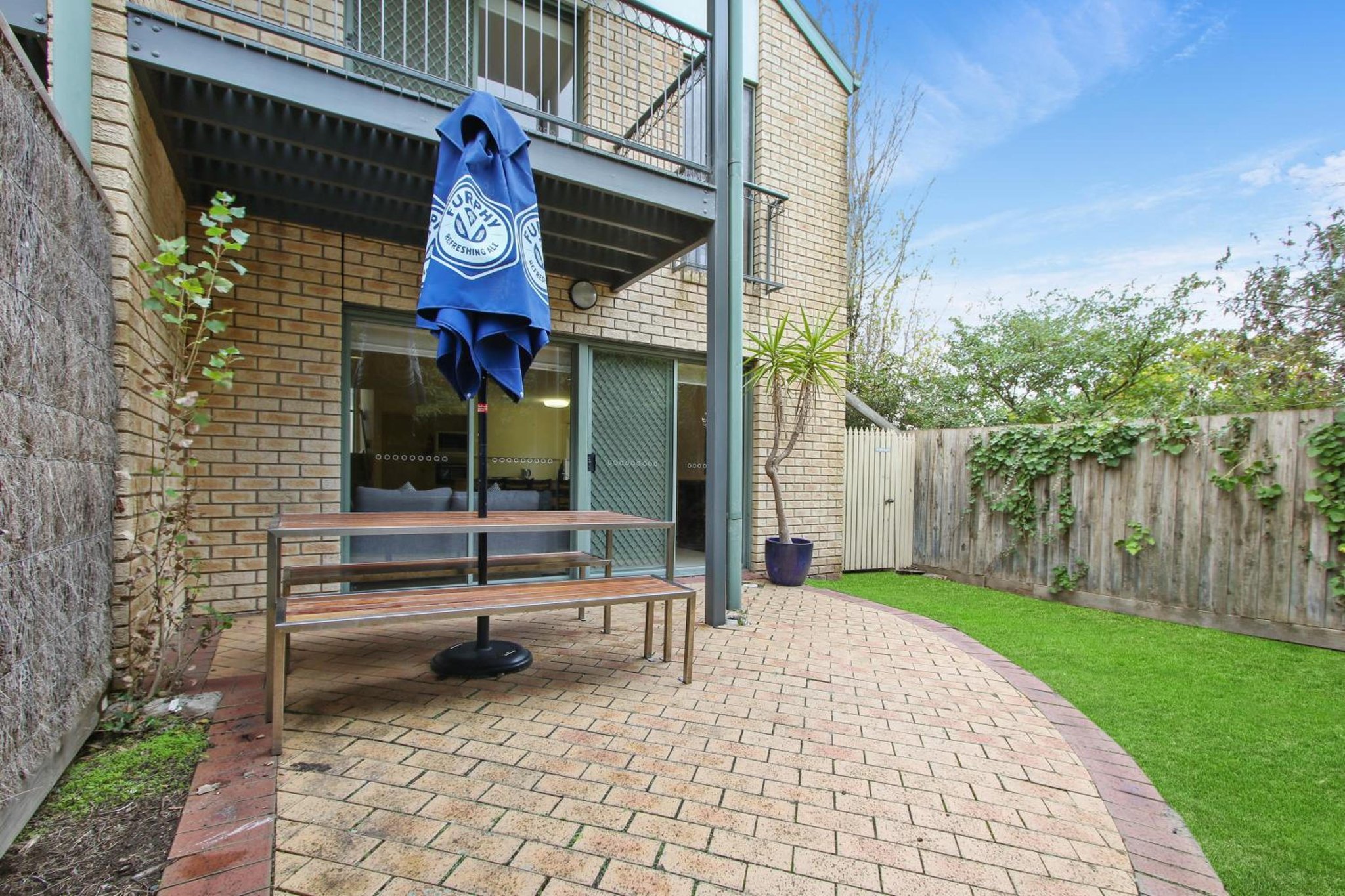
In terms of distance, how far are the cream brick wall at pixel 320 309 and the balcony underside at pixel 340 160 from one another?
15cm

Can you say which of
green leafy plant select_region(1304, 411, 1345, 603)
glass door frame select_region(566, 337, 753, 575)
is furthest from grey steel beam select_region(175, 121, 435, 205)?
green leafy plant select_region(1304, 411, 1345, 603)

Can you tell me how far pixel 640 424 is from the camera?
17.9 ft

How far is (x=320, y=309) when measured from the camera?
4.11m

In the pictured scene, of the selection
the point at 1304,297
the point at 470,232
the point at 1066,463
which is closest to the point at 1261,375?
the point at 1304,297

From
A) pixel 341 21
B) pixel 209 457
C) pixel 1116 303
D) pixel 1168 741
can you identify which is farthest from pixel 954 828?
pixel 1116 303

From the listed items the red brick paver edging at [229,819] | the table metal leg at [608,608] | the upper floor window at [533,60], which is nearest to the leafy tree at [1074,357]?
the upper floor window at [533,60]

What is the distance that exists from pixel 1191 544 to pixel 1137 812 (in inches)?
149

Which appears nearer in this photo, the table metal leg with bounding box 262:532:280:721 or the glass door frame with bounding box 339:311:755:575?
the table metal leg with bounding box 262:532:280:721

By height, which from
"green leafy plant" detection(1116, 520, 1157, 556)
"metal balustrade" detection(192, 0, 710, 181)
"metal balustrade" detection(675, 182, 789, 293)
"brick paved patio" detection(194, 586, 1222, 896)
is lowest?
"brick paved patio" detection(194, 586, 1222, 896)

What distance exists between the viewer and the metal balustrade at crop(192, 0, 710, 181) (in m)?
3.85

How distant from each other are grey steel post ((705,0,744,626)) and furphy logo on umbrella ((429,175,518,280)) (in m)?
Result: 1.75

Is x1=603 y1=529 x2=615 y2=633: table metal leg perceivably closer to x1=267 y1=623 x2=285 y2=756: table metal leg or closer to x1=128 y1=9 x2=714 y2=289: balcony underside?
x1=267 y1=623 x2=285 y2=756: table metal leg

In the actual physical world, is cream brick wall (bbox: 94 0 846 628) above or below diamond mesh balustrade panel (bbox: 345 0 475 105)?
below

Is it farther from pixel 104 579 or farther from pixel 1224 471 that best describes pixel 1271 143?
pixel 104 579
